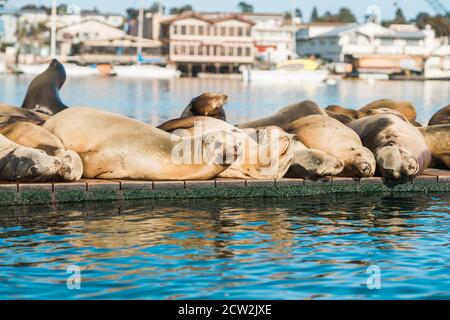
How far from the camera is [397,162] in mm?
15883

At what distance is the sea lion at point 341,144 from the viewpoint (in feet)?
52.7

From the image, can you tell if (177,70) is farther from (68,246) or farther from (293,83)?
(68,246)

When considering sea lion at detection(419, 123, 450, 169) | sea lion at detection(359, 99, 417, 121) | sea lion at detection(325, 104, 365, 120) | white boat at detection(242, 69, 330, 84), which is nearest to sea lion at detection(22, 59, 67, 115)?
sea lion at detection(325, 104, 365, 120)

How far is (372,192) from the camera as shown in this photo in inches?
639

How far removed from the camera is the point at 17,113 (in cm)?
1852

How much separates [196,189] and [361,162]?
9.78ft

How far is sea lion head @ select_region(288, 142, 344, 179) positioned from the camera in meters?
15.7

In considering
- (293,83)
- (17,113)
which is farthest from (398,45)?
(17,113)

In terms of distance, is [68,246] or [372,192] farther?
[372,192]

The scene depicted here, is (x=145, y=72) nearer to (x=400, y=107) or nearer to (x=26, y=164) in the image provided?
(x=400, y=107)

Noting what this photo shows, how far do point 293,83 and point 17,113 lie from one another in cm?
11149
